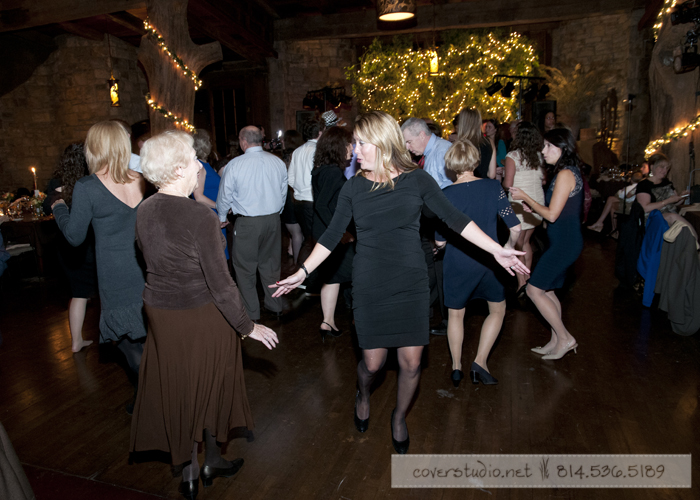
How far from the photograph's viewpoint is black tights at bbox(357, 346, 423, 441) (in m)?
2.29

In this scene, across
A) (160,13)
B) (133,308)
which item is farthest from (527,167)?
(160,13)

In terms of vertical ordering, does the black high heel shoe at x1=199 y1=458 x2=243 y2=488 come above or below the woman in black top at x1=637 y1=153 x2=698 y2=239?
below

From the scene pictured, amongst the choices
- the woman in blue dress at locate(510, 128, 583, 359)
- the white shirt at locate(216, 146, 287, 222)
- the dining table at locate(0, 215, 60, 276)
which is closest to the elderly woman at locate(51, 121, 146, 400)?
the white shirt at locate(216, 146, 287, 222)

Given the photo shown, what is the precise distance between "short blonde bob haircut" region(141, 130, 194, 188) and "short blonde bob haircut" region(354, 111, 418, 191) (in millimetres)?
822

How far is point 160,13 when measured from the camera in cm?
522

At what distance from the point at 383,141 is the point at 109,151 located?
4.71 ft

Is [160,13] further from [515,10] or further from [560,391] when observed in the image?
[515,10]

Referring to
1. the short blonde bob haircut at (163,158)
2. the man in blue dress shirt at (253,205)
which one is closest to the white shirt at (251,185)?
the man in blue dress shirt at (253,205)

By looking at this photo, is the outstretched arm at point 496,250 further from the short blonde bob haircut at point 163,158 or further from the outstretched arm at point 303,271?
the short blonde bob haircut at point 163,158

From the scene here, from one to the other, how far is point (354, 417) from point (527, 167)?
289cm

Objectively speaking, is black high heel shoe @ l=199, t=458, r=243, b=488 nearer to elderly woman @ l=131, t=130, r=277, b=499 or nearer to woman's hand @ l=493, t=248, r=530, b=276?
elderly woman @ l=131, t=130, r=277, b=499

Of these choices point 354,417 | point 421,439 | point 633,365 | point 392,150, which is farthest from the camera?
point 633,365

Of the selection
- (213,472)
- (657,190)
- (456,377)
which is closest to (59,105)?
(213,472)

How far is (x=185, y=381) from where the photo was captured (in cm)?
198
